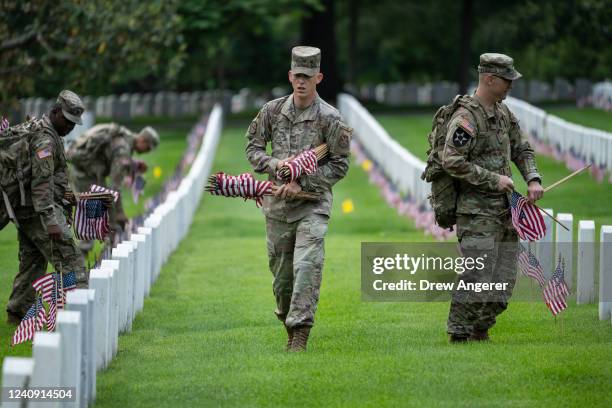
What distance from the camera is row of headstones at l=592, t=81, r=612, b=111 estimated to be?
4412 centimetres

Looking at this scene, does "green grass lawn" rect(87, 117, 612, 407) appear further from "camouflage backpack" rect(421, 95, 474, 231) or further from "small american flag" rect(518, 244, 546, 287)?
→ "camouflage backpack" rect(421, 95, 474, 231)

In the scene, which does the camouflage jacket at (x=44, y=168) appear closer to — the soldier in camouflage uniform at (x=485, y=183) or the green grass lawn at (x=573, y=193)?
the soldier in camouflage uniform at (x=485, y=183)

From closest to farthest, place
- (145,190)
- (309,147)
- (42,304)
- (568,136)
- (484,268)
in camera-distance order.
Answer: (484,268) < (309,147) < (42,304) < (145,190) < (568,136)

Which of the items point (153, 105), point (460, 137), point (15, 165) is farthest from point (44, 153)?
point (153, 105)

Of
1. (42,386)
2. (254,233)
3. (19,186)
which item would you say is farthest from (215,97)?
(42,386)

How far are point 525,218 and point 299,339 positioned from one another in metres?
1.94

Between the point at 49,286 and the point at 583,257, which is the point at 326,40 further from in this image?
the point at 49,286

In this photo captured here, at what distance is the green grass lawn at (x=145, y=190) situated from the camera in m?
12.5

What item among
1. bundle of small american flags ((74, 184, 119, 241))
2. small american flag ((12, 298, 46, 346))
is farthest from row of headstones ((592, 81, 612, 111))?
small american flag ((12, 298, 46, 346))

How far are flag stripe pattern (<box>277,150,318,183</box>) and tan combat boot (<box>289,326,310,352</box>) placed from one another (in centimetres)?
112

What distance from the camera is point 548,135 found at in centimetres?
3144

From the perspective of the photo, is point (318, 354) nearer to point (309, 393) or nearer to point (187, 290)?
point (309, 393)

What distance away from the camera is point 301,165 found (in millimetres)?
10953

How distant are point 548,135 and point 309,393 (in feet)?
73.8
